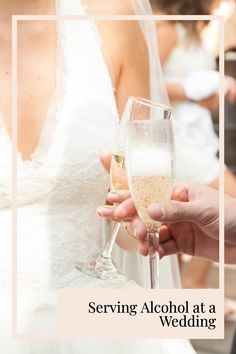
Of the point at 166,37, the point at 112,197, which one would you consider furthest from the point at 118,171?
the point at 166,37

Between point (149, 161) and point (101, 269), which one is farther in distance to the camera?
point (101, 269)

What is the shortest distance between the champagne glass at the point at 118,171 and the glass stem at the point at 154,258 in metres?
0.05

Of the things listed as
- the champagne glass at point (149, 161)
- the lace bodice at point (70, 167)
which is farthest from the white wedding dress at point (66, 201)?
the champagne glass at point (149, 161)

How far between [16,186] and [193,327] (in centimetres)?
31

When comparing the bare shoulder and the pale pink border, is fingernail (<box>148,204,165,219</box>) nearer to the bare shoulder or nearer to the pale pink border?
the pale pink border

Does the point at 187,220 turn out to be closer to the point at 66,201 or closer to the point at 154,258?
the point at 154,258

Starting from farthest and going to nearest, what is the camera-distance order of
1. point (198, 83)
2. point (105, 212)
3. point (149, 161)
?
point (198, 83) < point (105, 212) < point (149, 161)

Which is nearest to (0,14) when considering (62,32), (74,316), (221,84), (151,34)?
Answer: (62,32)

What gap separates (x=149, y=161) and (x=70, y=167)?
0.64 feet

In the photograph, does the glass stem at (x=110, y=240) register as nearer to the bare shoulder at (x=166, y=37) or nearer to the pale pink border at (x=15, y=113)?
the pale pink border at (x=15, y=113)

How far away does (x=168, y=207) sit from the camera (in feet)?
3.30

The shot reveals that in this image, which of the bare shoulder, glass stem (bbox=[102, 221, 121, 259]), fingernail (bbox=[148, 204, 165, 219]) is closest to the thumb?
fingernail (bbox=[148, 204, 165, 219])

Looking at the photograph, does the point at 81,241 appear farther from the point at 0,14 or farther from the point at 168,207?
the point at 0,14

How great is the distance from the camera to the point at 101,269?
44.0 inches
